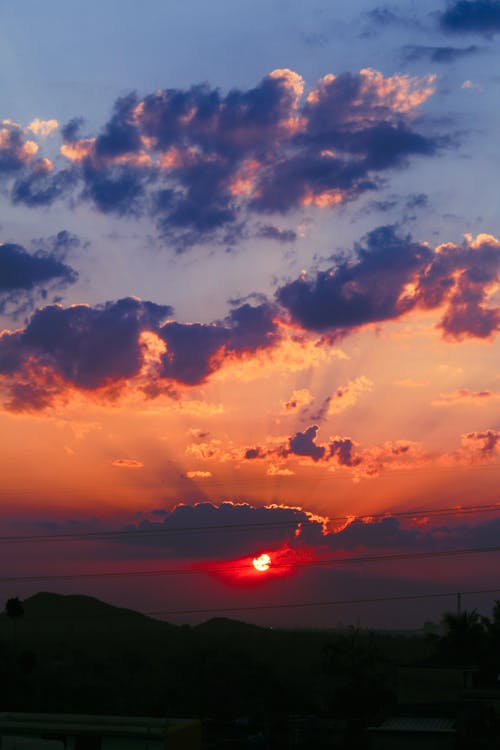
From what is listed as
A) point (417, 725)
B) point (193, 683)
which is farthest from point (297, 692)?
point (417, 725)

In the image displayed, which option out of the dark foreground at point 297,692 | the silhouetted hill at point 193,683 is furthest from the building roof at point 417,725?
the silhouetted hill at point 193,683

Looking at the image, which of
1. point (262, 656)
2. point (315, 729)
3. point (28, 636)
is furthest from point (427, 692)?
point (28, 636)

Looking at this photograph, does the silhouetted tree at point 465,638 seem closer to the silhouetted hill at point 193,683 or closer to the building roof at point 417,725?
the silhouetted hill at point 193,683

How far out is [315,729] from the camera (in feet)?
229

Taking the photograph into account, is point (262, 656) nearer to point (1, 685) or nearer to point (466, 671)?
point (1, 685)

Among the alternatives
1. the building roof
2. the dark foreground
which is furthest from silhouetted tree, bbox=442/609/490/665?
the building roof

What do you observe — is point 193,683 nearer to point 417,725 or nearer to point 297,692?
point 297,692

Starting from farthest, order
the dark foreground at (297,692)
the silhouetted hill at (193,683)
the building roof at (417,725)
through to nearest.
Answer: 1. the silhouetted hill at (193,683)
2. the dark foreground at (297,692)
3. the building roof at (417,725)

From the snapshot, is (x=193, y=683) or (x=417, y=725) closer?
(x=417, y=725)

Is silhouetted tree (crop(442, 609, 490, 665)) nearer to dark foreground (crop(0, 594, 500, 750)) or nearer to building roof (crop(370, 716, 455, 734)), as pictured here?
dark foreground (crop(0, 594, 500, 750))

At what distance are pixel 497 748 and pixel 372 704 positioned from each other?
28350mm

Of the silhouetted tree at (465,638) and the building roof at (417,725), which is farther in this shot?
the silhouetted tree at (465,638)

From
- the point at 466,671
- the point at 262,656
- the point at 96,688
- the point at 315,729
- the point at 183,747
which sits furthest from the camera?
the point at 262,656

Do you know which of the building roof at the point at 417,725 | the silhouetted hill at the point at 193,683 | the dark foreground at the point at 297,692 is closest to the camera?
the building roof at the point at 417,725
